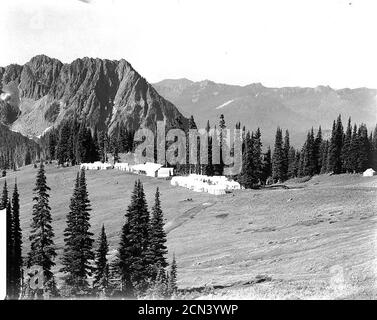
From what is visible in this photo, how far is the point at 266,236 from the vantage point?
3641cm

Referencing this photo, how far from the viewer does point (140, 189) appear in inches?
1372

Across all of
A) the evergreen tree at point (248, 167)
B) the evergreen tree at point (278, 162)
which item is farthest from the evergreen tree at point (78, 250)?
the evergreen tree at point (278, 162)

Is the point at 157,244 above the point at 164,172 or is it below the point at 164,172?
below

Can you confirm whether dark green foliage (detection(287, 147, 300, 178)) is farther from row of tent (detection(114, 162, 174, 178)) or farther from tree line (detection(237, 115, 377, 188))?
row of tent (detection(114, 162, 174, 178))

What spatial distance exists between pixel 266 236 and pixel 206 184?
27.6 m

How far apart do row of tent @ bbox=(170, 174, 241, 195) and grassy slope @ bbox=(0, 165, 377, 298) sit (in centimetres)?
253

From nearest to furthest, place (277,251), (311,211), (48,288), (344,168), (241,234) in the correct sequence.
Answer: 1. (48,288)
2. (277,251)
3. (241,234)
4. (311,211)
5. (344,168)

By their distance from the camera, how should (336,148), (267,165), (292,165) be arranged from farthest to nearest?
(292,165), (267,165), (336,148)

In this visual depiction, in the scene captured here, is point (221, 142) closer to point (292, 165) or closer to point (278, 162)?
point (278, 162)

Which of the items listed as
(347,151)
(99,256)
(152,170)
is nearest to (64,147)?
(152,170)

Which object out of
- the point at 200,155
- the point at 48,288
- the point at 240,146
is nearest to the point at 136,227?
the point at 48,288

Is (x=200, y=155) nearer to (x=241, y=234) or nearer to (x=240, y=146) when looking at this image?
(x=240, y=146)

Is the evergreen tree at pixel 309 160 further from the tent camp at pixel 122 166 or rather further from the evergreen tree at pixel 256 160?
the tent camp at pixel 122 166
